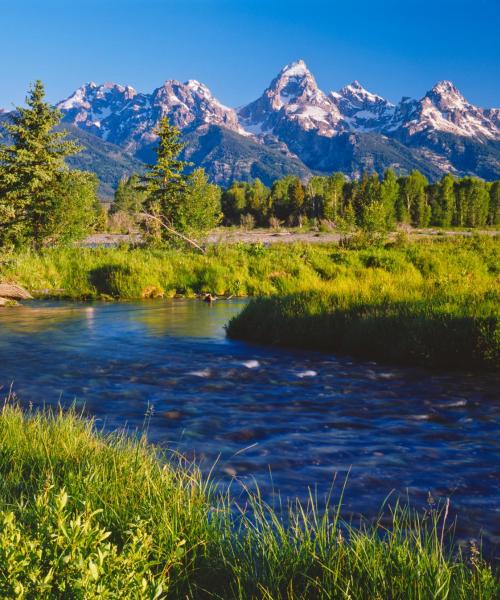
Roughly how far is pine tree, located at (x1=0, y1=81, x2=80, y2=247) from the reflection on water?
64.7ft

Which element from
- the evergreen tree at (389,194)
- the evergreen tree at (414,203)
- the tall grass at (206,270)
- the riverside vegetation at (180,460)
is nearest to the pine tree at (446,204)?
the evergreen tree at (414,203)

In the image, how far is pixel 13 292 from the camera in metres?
22.3

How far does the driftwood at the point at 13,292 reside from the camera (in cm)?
2202

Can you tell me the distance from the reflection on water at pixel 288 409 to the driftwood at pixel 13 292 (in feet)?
24.8

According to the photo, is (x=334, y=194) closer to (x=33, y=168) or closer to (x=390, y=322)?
(x=33, y=168)

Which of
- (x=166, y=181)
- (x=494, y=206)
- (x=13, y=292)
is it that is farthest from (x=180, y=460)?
(x=494, y=206)

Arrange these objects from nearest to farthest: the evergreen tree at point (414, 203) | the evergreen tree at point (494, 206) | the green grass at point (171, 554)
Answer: the green grass at point (171, 554) → the evergreen tree at point (414, 203) → the evergreen tree at point (494, 206)

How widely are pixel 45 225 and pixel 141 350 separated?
25.4 meters

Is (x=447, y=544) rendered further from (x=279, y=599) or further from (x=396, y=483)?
(x=279, y=599)

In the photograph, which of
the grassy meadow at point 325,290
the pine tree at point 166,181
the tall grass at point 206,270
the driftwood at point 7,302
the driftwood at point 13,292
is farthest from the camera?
the pine tree at point 166,181

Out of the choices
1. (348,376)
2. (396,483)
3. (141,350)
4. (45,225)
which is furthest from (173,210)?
(396,483)

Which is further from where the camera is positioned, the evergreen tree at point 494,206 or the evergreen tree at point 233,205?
the evergreen tree at point 233,205

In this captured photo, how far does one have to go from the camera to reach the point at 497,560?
3943 mm

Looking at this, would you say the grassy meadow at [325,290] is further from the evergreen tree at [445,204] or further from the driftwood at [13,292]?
the evergreen tree at [445,204]
